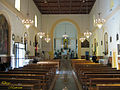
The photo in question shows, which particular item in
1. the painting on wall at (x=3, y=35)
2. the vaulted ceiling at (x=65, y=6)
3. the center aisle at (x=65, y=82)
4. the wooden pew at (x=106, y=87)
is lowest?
the center aisle at (x=65, y=82)

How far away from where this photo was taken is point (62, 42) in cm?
3834

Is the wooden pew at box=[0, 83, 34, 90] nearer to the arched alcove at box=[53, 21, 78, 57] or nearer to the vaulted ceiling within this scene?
the vaulted ceiling

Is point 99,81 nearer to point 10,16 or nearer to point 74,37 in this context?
point 10,16

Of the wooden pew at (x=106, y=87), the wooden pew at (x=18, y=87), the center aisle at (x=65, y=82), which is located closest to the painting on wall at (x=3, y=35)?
the center aisle at (x=65, y=82)

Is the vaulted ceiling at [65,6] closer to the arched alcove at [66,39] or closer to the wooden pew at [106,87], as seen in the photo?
the arched alcove at [66,39]

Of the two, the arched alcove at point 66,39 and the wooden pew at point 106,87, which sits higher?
the arched alcove at point 66,39

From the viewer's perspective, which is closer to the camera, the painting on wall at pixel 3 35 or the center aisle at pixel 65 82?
the center aisle at pixel 65 82

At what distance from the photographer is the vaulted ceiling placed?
77.6ft

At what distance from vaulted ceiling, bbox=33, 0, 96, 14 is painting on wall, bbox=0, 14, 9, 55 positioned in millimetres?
11266

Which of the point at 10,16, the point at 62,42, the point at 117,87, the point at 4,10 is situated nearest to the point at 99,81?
the point at 117,87

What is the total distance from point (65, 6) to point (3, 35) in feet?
49.3

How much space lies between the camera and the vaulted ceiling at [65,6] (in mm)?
23641

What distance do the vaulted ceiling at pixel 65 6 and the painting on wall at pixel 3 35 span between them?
11.3 metres

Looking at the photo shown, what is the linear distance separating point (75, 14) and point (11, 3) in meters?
17.8
